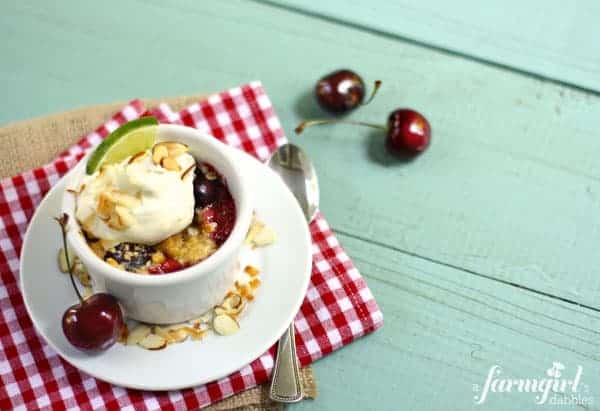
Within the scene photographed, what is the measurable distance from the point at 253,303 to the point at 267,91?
0.57 m

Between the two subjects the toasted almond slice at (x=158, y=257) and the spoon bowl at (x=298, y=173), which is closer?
the toasted almond slice at (x=158, y=257)

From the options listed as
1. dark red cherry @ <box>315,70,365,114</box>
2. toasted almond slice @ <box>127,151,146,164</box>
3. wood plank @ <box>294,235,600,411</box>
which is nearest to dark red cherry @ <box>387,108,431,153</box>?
dark red cherry @ <box>315,70,365,114</box>

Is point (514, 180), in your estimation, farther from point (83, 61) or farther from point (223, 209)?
point (83, 61)

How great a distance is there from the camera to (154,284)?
108cm

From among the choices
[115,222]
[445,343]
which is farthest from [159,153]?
[445,343]

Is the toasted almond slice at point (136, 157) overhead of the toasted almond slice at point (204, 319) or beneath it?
overhead

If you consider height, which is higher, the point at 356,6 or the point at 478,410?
the point at 356,6

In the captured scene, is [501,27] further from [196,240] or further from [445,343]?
[196,240]

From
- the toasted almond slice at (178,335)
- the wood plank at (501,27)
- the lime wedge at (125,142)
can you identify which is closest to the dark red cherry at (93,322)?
the toasted almond slice at (178,335)

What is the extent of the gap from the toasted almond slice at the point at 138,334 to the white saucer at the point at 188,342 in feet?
0.04

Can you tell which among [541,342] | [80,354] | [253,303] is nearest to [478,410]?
[541,342]

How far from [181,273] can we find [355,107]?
69cm

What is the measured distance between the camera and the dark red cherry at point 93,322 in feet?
3.68

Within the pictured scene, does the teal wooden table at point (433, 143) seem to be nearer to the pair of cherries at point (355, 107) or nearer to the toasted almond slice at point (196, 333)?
the pair of cherries at point (355, 107)
